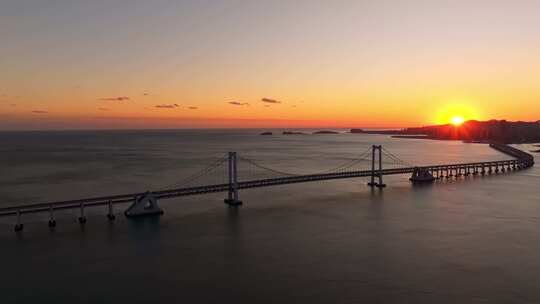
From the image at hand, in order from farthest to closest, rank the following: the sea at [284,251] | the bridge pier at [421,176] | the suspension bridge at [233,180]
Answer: the bridge pier at [421,176] → the suspension bridge at [233,180] → the sea at [284,251]

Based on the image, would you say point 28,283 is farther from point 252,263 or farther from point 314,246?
point 314,246

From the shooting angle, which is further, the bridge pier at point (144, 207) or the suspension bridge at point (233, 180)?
the bridge pier at point (144, 207)

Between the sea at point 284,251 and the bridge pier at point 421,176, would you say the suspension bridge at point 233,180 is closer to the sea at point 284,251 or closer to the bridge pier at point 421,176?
the bridge pier at point 421,176

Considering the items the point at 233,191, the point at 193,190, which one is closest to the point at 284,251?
the point at 193,190

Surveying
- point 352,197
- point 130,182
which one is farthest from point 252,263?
point 130,182

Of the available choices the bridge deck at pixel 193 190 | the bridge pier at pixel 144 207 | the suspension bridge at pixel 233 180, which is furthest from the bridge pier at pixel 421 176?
the bridge pier at pixel 144 207

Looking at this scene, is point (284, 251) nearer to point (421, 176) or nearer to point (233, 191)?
point (233, 191)

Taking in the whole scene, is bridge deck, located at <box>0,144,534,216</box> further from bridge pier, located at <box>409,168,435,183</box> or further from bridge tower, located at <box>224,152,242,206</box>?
bridge pier, located at <box>409,168,435,183</box>

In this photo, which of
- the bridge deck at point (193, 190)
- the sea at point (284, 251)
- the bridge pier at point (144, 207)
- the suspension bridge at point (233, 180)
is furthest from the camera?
the bridge pier at point (144, 207)

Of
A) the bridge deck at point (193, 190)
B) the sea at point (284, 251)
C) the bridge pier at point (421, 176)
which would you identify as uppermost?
the bridge deck at point (193, 190)
